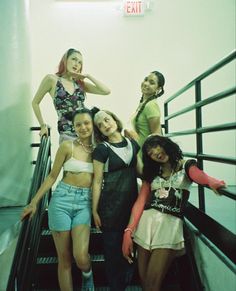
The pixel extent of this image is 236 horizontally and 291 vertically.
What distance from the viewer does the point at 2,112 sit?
3.38 m

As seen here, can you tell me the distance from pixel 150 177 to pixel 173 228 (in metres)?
0.34

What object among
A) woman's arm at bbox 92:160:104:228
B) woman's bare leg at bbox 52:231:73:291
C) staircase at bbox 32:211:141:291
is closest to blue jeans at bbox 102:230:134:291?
woman's arm at bbox 92:160:104:228

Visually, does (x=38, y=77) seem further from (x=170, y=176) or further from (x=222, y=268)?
(x=222, y=268)

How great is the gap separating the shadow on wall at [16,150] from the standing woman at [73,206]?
4.71ft

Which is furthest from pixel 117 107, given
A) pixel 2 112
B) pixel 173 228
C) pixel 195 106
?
pixel 173 228

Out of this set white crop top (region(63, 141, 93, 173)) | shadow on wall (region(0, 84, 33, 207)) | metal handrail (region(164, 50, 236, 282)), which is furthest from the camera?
shadow on wall (region(0, 84, 33, 207))

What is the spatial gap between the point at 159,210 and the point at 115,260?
0.41 metres

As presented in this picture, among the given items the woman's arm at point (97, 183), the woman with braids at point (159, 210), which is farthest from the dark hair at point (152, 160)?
the woman's arm at point (97, 183)

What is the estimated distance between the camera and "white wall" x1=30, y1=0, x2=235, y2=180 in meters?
5.02

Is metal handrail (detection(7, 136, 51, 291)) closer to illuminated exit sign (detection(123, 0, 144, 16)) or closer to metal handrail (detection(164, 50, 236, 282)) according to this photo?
metal handrail (detection(164, 50, 236, 282))

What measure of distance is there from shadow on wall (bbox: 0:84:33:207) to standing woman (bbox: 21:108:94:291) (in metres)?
→ 1.44

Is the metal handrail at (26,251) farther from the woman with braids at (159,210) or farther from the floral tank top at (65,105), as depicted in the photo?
the woman with braids at (159,210)

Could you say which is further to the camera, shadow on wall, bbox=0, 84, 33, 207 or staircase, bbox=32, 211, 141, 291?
shadow on wall, bbox=0, 84, 33, 207

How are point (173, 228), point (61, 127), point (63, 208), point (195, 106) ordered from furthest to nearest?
point (61, 127) < point (195, 106) < point (63, 208) < point (173, 228)
